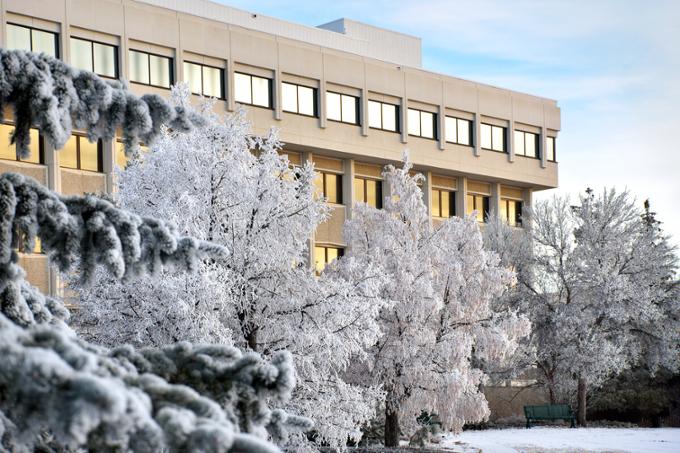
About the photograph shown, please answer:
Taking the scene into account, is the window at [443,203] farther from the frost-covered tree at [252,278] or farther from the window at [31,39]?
the frost-covered tree at [252,278]

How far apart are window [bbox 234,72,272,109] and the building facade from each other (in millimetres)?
49

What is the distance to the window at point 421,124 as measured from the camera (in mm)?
55125

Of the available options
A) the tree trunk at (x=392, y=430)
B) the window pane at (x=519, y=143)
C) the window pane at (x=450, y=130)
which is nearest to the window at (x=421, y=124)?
the window pane at (x=450, y=130)

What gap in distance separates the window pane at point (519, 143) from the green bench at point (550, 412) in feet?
63.9

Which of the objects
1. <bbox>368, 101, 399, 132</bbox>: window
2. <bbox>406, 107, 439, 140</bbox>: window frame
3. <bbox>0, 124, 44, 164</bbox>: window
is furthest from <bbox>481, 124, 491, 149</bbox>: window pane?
<bbox>0, 124, 44, 164</bbox>: window

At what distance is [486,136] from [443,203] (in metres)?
3.95

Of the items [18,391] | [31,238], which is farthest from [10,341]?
[31,238]

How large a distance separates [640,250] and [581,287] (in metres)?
2.65

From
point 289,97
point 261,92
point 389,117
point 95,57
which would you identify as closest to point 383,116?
point 389,117

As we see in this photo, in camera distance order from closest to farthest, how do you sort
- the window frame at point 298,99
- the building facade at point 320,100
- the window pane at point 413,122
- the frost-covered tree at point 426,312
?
the frost-covered tree at point 426,312 → the building facade at point 320,100 → the window frame at point 298,99 → the window pane at point 413,122

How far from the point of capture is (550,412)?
4359 centimetres

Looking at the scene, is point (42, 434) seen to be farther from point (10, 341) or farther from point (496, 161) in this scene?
point (496, 161)

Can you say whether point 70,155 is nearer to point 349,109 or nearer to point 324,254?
point 324,254

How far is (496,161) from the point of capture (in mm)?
59156
